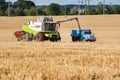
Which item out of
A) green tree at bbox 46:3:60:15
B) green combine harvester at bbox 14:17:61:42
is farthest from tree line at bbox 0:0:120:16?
green combine harvester at bbox 14:17:61:42

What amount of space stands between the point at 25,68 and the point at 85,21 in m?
50.9

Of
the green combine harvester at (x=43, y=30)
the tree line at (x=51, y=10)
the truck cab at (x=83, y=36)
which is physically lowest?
the tree line at (x=51, y=10)

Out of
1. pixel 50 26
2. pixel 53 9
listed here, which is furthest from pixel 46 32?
pixel 53 9

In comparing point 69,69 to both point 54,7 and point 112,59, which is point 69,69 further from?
point 54,7

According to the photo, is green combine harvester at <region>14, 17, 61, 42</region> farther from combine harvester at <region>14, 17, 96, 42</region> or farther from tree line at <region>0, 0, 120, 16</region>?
tree line at <region>0, 0, 120, 16</region>

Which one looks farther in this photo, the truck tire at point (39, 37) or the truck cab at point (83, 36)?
the truck cab at point (83, 36)

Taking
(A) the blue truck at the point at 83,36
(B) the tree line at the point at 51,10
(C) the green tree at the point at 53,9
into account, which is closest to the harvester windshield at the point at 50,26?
(A) the blue truck at the point at 83,36

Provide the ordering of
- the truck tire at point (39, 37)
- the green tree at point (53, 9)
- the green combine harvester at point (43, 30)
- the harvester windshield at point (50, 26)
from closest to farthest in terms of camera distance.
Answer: the truck tire at point (39, 37)
the green combine harvester at point (43, 30)
the harvester windshield at point (50, 26)
the green tree at point (53, 9)

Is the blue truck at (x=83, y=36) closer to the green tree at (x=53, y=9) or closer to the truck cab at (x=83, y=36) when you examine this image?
the truck cab at (x=83, y=36)

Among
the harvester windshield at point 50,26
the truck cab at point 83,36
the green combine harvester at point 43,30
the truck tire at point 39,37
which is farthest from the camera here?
the truck cab at point 83,36

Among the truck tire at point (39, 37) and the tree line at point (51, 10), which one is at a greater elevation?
the truck tire at point (39, 37)

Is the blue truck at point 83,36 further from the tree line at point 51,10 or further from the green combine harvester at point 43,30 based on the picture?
the tree line at point 51,10

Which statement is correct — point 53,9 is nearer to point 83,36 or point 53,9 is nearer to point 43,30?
point 83,36

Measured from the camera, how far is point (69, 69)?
979 cm
